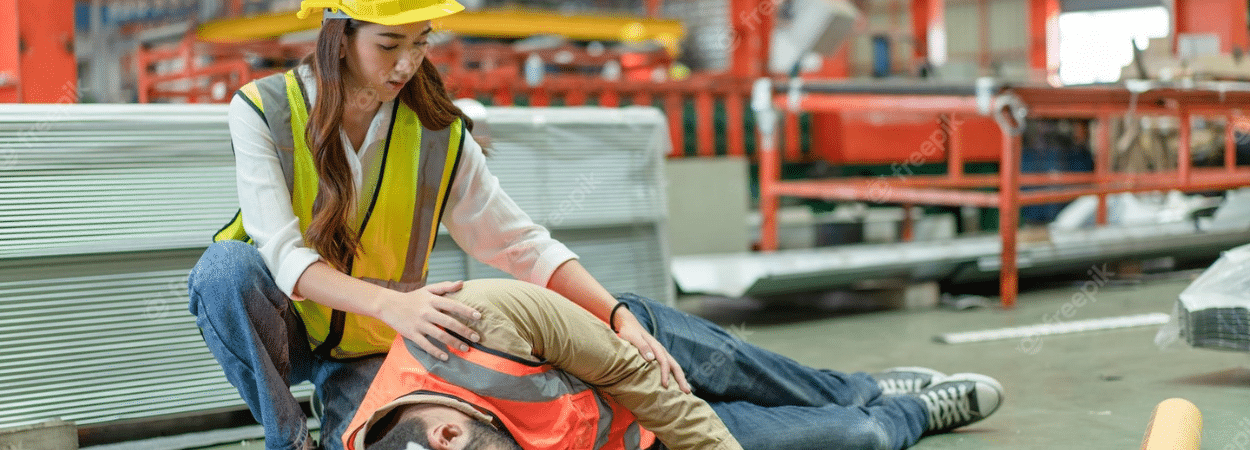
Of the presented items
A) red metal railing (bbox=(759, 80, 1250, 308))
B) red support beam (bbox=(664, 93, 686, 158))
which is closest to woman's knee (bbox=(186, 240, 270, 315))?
red metal railing (bbox=(759, 80, 1250, 308))

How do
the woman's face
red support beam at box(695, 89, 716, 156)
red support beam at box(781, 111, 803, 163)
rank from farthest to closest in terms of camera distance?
1. red support beam at box(781, 111, 803, 163)
2. red support beam at box(695, 89, 716, 156)
3. the woman's face

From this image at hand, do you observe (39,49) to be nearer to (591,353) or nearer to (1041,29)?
(591,353)

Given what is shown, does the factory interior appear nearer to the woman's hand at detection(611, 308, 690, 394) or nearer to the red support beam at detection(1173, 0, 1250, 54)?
the woman's hand at detection(611, 308, 690, 394)

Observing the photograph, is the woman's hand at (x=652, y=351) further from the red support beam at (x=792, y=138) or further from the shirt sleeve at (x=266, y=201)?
the red support beam at (x=792, y=138)

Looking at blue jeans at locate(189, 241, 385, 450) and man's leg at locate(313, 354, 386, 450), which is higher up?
blue jeans at locate(189, 241, 385, 450)

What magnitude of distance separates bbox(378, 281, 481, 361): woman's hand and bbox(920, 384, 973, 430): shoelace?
115 cm

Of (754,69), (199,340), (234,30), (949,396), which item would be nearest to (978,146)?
(754,69)

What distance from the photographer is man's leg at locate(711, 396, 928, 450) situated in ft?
6.33

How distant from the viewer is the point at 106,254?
240 cm

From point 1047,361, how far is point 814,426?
5.62 feet

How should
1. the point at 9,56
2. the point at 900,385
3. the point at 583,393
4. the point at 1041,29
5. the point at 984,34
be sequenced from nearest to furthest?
the point at 583,393, the point at 900,385, the point at 9,56, the point at 1041,29, the point at 984,34

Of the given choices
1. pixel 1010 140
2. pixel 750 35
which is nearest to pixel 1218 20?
pixel 750 35

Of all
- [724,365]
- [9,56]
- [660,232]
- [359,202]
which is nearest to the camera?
[359,202]
